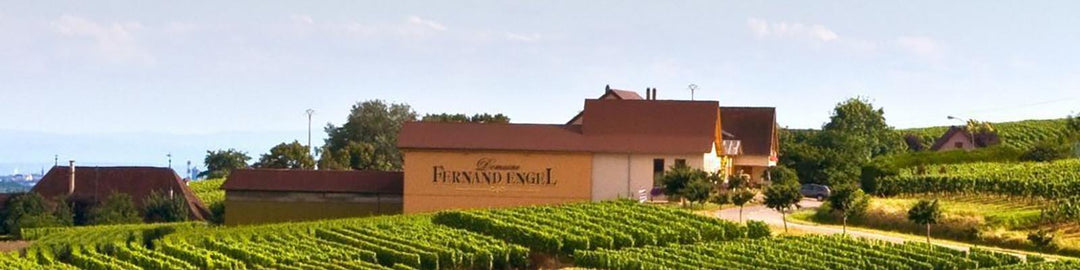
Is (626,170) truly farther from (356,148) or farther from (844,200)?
(356,148)

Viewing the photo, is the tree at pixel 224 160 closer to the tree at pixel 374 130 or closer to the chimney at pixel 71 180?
the tree at pixel 374 130

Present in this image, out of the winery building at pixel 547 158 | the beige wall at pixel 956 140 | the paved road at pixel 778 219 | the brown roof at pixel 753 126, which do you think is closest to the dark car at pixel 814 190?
the paved road at pixel 778 219

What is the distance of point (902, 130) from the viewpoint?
123m

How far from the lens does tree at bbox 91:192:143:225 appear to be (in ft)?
233

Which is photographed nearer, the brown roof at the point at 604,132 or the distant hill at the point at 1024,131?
the brown roof at the point at 604,132

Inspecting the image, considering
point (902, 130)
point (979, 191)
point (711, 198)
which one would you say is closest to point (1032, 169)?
point (979, 191)

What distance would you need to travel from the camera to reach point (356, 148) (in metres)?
96.0

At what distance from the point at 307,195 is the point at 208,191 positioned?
2338cm

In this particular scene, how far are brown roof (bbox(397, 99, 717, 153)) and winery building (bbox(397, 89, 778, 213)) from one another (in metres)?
0.04

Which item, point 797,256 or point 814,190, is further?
point 814,190

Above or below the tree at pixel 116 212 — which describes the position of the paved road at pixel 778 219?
above

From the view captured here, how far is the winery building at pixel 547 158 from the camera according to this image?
62.3m

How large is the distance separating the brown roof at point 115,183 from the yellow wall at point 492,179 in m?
18.2

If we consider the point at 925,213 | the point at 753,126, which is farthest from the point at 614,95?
the point at 925,213
